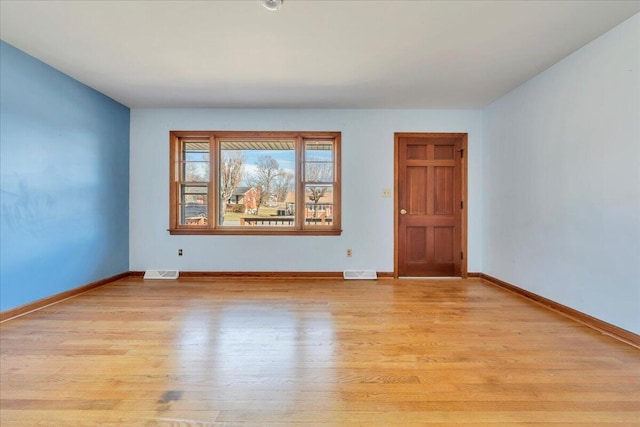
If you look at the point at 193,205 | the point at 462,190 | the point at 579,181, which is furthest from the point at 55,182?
the point at 579,181

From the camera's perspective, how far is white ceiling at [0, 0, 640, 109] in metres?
2.16

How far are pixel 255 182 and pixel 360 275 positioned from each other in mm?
2146

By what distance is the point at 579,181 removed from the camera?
2770 mm

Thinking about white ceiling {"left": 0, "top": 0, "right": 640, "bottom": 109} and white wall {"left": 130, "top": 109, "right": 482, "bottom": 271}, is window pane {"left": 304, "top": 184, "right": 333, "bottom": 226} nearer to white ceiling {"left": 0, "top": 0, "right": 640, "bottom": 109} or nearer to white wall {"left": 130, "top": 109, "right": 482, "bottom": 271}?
white wall {"left": 130, "top": 109, "right": 482, "bottom": 271}

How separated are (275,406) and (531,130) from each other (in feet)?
12.5

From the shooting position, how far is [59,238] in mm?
3281

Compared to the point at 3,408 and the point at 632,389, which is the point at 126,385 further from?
the point at 632,389

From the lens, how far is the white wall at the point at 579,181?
2.32 metres

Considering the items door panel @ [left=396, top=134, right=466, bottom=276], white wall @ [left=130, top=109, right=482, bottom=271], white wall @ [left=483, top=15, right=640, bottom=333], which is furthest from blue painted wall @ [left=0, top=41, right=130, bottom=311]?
white wall @ [left=483, top=15, right=640, bottom=333]

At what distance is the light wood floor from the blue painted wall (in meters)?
0.56

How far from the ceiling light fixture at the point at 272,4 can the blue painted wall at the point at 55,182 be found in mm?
2496

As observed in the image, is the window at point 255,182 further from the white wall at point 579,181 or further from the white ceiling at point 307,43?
the white wall at point 579,181

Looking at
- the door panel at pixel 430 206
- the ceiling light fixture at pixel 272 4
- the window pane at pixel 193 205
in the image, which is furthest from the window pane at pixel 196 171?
the door panel at pixel 430 206

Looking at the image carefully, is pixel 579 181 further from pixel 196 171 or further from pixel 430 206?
pixel 196 171
